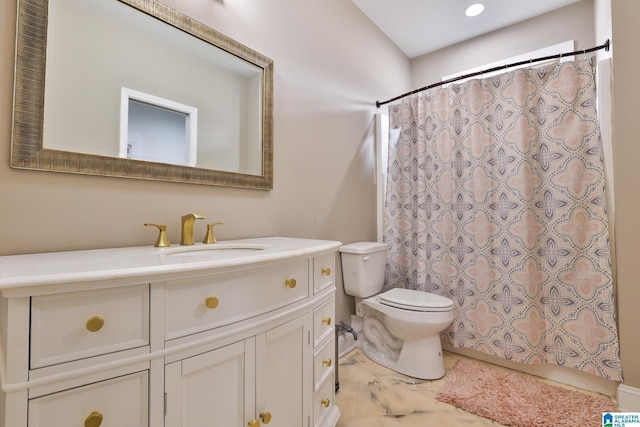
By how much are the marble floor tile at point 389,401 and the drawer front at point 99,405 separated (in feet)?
3.53

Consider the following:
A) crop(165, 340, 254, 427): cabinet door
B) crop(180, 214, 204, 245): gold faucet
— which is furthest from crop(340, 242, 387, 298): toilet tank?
crop(165, 340, 254, 427): cabinet door

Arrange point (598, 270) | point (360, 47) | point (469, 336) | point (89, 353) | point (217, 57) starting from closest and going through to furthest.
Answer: point (89, 353) → point (217, 57) → point (598, 270) → point (469, 336) → point (360, 47)

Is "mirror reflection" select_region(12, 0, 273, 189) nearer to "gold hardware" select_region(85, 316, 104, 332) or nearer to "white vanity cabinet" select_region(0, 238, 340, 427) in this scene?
"white vanity cabinet" select_region(0, 238, 340, 427)

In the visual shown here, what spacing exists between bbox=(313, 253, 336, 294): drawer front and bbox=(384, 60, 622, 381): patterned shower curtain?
1.17 metres

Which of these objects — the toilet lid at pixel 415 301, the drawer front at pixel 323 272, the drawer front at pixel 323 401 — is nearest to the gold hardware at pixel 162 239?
the drawer front at pixel 323 272

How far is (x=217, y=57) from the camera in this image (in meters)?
1.35

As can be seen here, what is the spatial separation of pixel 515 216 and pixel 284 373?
1697 mm

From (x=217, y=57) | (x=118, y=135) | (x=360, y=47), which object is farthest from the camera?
(x=360, y=47)

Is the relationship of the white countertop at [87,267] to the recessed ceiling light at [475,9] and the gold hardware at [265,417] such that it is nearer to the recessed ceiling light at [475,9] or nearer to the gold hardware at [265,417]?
the gold hardware at [265,417]

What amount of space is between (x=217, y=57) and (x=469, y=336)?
2.28 meters

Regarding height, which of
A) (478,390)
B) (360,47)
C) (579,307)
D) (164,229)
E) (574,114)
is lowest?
(478,390)

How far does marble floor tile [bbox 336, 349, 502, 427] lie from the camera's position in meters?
1.41

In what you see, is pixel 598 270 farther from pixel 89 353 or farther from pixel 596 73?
pixel 89 353

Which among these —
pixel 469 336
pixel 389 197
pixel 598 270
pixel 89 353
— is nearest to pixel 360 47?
pixel 389 197
